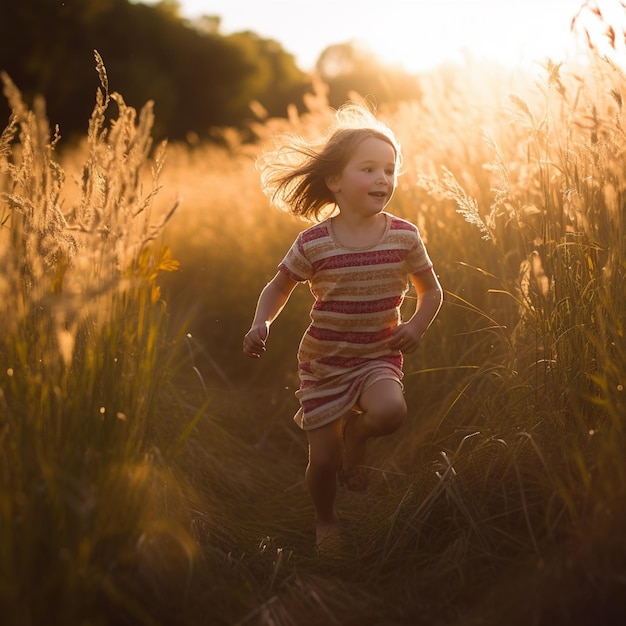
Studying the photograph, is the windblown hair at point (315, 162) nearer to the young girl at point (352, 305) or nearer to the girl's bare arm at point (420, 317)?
the young girl at point (352, 305)

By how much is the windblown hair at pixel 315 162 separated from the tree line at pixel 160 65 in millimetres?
11770

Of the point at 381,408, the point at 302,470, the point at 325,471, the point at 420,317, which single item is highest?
the point at 420,317

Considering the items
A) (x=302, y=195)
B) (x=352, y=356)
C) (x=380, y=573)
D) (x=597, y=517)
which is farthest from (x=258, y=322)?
(x=597, y=517)

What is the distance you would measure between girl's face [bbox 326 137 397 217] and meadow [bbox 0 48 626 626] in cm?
20

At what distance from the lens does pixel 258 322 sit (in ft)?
8.41

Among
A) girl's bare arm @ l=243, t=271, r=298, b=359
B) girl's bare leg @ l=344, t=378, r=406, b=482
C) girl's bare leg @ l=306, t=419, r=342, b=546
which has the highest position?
girl's bare arm @ l=243, t=271, r=298, b=359

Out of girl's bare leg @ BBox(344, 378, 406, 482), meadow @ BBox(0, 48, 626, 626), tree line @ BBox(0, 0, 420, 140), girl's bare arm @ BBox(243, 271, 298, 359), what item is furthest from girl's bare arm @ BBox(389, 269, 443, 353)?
tree line @ BBox(0, 0, 420, 140)

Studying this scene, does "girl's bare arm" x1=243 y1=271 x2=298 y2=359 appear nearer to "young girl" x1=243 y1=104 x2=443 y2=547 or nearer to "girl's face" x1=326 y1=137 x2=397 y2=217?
"young girl" x1=243 y1=104 x2=443 y2=547

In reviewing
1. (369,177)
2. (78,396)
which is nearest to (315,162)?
(369,177)

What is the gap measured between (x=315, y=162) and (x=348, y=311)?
1.89 feet

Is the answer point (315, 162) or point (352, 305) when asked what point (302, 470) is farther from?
point (315, 162)

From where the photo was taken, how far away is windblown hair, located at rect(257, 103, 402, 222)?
274 centimetres

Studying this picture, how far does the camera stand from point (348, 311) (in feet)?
8.54

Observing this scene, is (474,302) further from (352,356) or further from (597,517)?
(597,517)
